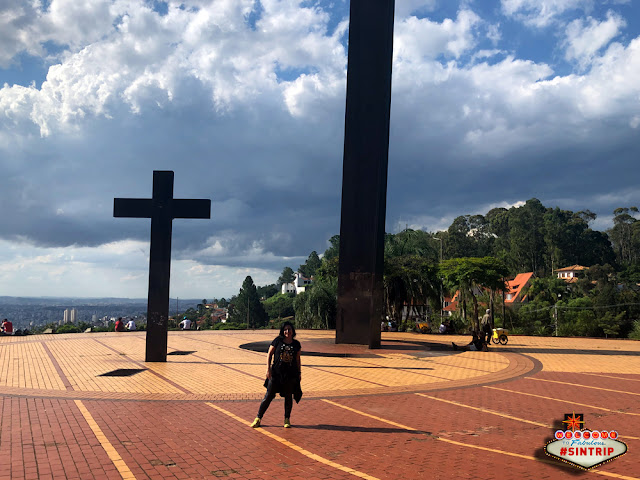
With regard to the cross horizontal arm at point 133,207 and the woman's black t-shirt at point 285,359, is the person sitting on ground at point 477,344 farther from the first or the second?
the woman's black t-shirt at point 285,359

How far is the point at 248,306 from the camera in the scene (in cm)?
9269

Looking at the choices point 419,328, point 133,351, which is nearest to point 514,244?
point 419,328

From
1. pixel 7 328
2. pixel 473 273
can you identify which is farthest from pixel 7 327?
pixel 473 273

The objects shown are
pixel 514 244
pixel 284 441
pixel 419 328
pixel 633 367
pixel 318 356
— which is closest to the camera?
pixel 284 441

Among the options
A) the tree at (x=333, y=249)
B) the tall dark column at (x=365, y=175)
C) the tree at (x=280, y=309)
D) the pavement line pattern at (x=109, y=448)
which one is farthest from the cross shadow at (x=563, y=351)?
the tree at (x=280, y=309)

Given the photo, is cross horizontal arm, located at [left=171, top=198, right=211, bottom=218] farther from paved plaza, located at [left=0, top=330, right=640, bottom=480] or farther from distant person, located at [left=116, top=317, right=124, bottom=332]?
distant person, located at [left=116, top=317, right=124, bottom=332]

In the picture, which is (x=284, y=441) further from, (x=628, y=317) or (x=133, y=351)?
(x=628, y=317)

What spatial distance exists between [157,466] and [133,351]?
11.2 m

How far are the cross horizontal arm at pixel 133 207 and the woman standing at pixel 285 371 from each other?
767 cm

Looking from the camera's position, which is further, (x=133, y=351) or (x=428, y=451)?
(x=133, y=351)

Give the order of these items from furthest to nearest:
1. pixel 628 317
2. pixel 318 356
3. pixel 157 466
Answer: pixel 628 317 → pixel 318 356 → pixel 157 466

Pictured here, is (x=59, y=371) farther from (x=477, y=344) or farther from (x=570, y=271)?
(x=570, y=271)

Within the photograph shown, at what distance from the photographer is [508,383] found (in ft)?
37.5

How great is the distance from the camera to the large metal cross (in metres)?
13.4
